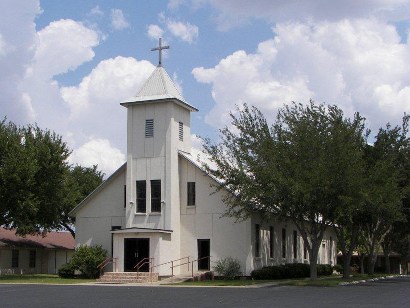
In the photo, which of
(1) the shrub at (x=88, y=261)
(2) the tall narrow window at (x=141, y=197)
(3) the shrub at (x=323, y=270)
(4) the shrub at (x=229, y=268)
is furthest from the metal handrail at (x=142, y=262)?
(3) the shrub at (x=323, y=270)

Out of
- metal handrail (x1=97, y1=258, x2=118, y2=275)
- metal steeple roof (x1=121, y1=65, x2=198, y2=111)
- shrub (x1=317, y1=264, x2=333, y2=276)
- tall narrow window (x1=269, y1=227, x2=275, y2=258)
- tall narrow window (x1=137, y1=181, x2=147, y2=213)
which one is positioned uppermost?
metal steeple roof (x1=121, y1=65, x2=198, y2=111)

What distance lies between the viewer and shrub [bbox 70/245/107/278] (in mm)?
43000

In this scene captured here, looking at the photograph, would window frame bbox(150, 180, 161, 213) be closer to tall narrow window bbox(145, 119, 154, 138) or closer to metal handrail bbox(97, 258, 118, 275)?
tall narrow window bbox(145, 119, 154, 138)

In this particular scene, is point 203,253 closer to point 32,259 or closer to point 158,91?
point 158,91

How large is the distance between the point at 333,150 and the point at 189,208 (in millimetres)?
12085

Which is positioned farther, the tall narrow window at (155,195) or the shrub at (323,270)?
the shrub at (323,270)

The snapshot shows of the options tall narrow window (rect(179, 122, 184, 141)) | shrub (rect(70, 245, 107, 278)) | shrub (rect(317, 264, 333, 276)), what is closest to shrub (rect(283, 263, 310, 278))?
shrub (rect(317, 264, 333, 276))

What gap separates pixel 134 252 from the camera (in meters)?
42.4

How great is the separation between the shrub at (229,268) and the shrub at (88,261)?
772 centimetres

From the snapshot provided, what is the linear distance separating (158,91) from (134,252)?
1096 centimetres

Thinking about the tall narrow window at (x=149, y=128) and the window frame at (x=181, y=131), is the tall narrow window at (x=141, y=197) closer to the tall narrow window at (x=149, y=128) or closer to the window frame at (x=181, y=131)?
the tall narrow window at (x=149, y=128)

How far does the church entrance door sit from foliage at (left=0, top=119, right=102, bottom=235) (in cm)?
819

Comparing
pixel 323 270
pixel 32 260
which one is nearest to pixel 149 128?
pixel 323 270

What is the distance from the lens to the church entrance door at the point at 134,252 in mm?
42188
